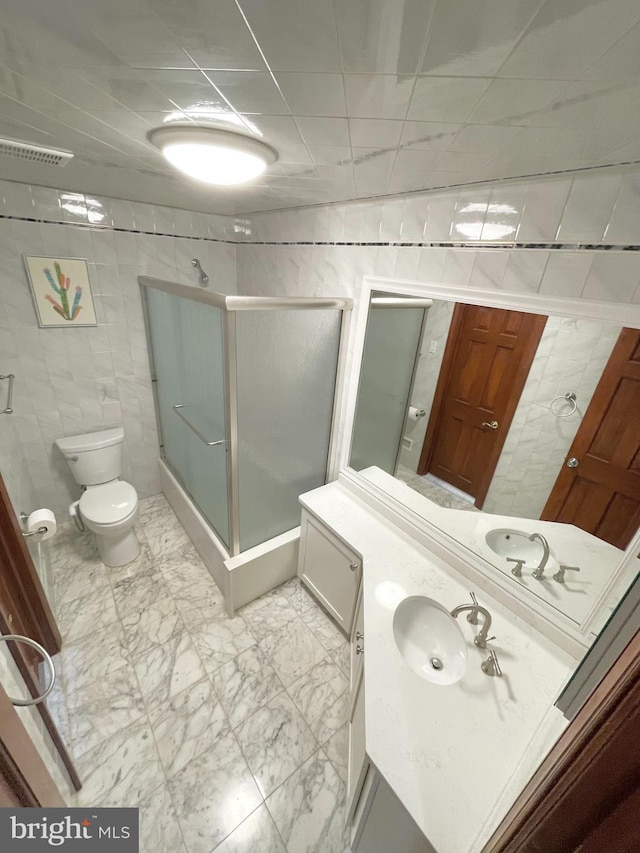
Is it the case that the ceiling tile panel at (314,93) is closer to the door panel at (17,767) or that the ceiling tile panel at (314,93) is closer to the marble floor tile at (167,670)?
the door panel at (17,767)

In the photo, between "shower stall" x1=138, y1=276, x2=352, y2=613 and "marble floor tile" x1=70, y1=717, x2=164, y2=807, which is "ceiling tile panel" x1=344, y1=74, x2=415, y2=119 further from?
"marble floor tile" x1=70, y1=717, x2=164, y2=807

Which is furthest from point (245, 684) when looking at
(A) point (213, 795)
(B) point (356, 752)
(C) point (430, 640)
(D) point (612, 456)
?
(D) point (612, 456)

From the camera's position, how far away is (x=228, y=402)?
4.76 ft

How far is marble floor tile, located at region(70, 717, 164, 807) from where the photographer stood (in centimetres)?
120

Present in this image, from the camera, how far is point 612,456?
100 centimetres

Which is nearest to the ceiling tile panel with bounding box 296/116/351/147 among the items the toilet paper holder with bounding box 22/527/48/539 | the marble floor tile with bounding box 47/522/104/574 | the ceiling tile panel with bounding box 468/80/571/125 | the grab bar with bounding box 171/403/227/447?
the ceiling tile panel with bounding box 468/80/571/125

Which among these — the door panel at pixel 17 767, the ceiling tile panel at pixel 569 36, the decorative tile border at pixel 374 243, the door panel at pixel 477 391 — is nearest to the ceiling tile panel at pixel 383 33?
the ceiling tile panel at pixel 569 36

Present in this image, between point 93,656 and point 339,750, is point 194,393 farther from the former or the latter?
point 339,750

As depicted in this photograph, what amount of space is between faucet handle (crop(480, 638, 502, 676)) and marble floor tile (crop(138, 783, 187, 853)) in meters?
1.19

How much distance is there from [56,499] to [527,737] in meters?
2.78

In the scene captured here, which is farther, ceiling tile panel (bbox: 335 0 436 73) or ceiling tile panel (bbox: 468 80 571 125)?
ceiling tile panel (bbox: 468 80 571 125)

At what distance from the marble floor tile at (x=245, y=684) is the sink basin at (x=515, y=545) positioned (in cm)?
121

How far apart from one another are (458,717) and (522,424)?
96 cm

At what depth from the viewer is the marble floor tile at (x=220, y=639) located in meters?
1.65
